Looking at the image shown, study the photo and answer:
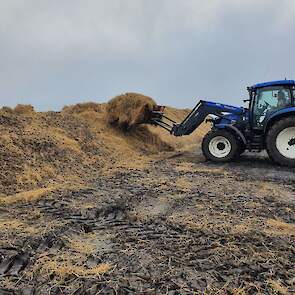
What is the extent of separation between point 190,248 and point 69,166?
6.53 metres

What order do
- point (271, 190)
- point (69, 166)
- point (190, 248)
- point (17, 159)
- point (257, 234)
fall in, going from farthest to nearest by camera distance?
point (69, 166), point (17, 159), point (271, 190), point (257, 234), point (190, 248)

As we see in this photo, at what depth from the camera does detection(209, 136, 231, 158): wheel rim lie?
1275 centimetres

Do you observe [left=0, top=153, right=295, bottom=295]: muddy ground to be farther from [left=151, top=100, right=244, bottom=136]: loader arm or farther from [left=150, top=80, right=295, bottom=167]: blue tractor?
[left=151, top=100, right=244, bottom=136]: loader arm

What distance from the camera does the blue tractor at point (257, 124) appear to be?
11.7 meters

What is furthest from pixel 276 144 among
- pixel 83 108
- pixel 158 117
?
pixel 83 108

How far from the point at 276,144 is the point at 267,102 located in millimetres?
1214

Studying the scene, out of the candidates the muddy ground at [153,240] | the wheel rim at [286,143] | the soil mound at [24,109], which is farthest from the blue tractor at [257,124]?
the soil mound at [24,109]

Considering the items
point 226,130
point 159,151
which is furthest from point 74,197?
point 159,151

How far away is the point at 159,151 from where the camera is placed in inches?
653

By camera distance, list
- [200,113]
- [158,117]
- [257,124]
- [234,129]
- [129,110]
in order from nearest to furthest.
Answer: [257,124]
[234,129]
[200,113]
[158,117]
[129,110]

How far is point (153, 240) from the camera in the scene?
18.8 ft

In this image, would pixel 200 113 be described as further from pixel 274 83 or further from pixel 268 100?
pixel 274 83

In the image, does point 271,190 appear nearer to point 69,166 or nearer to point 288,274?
point 288,274

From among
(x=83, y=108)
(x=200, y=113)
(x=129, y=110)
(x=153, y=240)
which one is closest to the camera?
(x=153, y=240)
